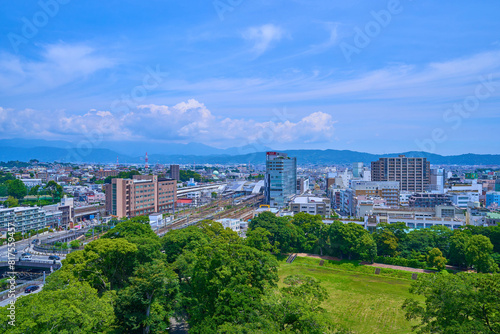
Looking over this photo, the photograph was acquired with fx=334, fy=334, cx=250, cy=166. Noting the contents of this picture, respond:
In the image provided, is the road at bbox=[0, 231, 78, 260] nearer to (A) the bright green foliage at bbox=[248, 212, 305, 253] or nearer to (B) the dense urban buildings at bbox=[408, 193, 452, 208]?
(A) the bright green foliage at bbox=[248, 212, 305, 253]

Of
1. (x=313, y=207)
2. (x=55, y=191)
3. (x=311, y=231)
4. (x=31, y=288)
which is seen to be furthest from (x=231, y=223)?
(x=55, y=191)

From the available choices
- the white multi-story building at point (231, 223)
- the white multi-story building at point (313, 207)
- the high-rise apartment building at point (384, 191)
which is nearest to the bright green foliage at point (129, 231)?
the white multi-story building at point (231, 223)

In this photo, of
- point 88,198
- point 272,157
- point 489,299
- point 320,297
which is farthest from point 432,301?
point 88,198

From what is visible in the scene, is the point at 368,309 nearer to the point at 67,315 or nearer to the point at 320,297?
the point at 320,297

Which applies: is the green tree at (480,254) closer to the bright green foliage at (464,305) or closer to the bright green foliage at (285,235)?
the bright green foliage at (285,235)

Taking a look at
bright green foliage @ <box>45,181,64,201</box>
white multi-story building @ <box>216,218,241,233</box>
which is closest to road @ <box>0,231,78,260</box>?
white multi-story building @ <box>216,218,241,233</box>

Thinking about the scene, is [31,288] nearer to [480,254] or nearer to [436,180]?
[480,254]
